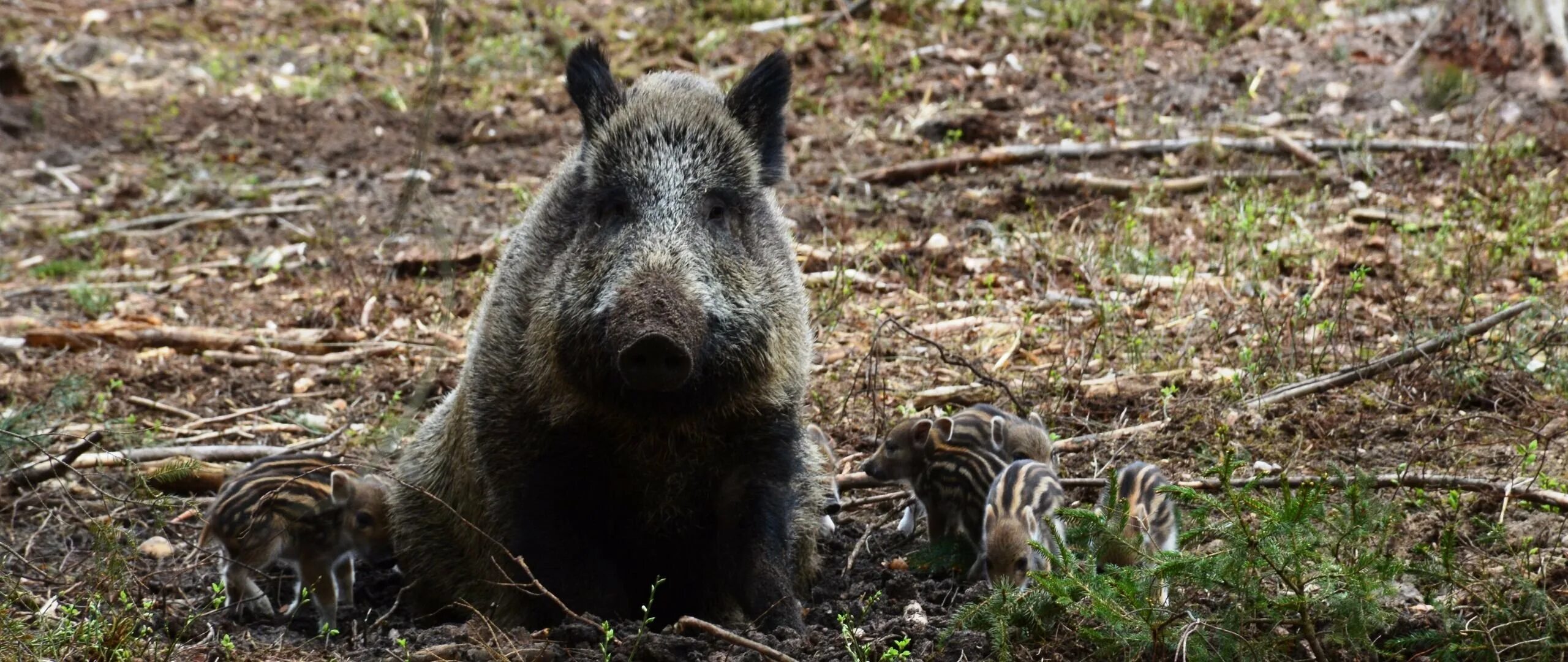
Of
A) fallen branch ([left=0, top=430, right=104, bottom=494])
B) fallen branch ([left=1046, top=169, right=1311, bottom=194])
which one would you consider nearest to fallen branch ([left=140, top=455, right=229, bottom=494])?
fallen branch ([left=0, top=430, right=104, bottom=494])

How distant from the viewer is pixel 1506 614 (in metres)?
3.74

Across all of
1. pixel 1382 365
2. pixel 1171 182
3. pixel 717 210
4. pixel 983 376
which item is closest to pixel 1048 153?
pixel 1171 182

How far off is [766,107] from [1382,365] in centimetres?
286

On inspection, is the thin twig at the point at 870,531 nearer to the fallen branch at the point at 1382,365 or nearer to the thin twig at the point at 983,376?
the thin twig at the point at 983,376

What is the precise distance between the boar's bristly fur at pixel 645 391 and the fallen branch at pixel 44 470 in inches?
56.0

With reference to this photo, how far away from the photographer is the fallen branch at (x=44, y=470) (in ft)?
17.5

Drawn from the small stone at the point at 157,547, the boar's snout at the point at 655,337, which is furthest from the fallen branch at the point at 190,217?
the boar's snout at the point at 655,337

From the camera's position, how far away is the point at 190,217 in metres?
11.1

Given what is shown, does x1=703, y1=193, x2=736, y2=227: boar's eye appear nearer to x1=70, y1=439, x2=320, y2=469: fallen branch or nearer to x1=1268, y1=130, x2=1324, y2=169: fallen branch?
x1=70, y1=439, x2=320, y2=469: fallen branch

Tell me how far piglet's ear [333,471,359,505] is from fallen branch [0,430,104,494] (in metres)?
0.88

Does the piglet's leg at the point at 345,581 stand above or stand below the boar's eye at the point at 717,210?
below

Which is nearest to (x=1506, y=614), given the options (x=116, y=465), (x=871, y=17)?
(x=116, y=465)

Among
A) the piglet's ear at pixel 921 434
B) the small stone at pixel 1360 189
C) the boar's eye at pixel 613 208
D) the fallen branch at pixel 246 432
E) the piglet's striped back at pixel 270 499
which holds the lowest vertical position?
the small stone at pixel 1360 189

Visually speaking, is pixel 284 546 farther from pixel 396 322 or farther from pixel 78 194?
pixel 78 194
